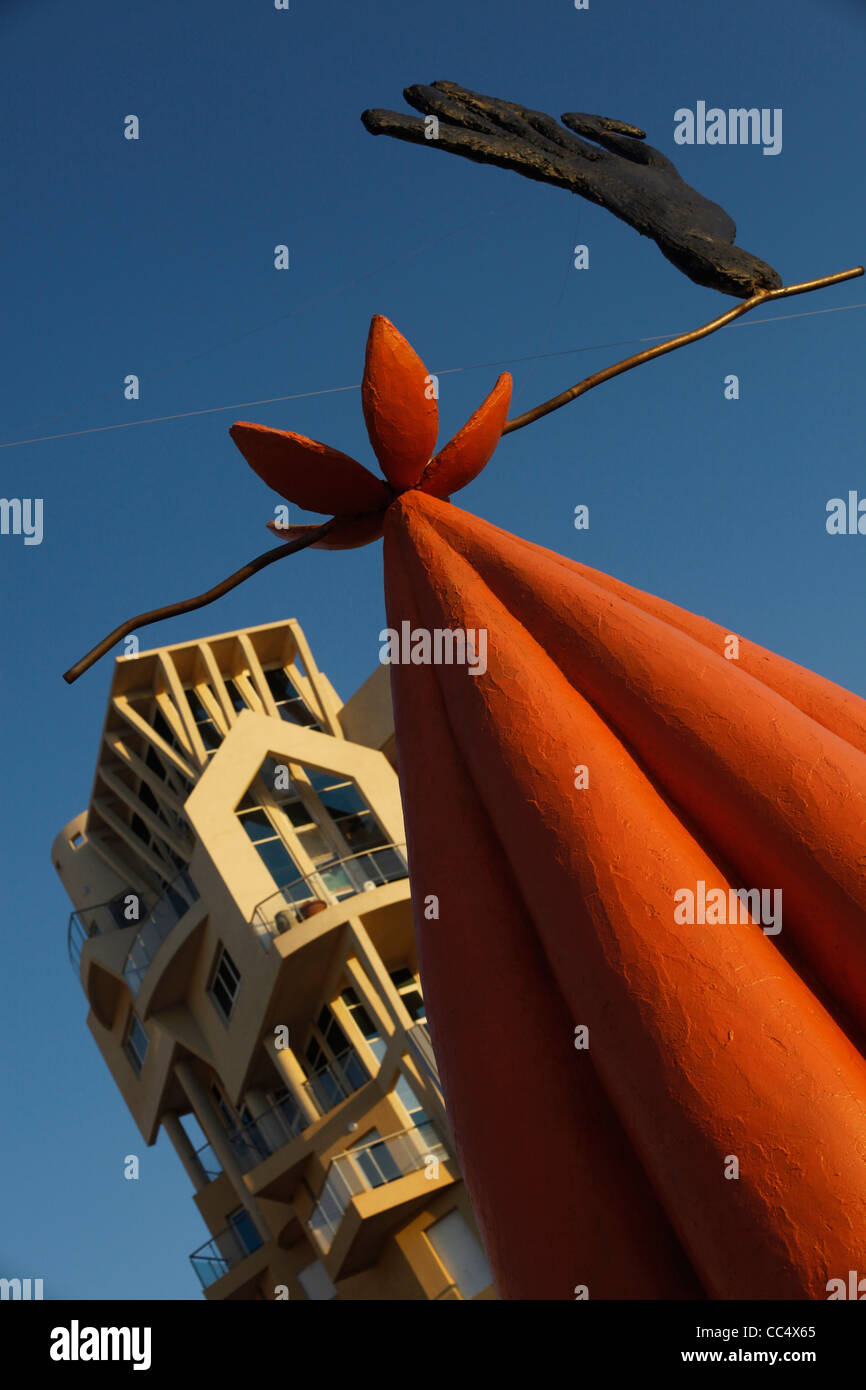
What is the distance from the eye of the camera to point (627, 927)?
3967 mm

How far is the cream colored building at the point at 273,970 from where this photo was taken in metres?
21.0

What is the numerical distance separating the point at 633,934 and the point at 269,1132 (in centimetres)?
2280

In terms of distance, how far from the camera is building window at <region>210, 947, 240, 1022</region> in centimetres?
2486

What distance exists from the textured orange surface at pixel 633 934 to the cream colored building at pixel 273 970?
16.7 m

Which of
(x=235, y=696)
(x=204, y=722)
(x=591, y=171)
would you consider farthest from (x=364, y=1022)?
(x=591, y=171)

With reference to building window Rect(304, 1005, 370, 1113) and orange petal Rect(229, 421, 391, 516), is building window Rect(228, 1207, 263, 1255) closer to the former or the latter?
building window Rect(304, 1005, 370, 1113)

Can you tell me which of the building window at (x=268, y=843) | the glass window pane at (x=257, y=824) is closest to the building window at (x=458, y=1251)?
the building window at (x=268, y=843)

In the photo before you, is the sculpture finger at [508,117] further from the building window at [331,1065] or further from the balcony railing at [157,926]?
the balcony railing at [157,926]

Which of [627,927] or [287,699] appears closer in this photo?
[627,927]

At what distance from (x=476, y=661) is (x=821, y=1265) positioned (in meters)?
2.49

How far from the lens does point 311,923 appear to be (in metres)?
22.4

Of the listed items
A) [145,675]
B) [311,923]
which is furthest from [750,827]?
[145,675]

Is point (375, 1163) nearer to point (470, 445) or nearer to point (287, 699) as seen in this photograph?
point (287, 699)

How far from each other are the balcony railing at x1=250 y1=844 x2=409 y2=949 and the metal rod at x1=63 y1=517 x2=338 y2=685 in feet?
59.0
